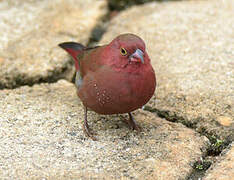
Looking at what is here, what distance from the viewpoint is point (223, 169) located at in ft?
8.98

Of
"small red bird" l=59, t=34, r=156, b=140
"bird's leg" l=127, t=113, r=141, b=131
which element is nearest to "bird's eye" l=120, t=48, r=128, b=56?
"small red bird" l=59, t=34, r=156, b=140

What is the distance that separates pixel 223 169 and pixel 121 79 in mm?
873

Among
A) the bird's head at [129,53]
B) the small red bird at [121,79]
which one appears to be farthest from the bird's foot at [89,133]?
the bird's head at [129,53]

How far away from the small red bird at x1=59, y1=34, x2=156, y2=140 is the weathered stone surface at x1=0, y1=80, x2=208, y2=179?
0.69ft

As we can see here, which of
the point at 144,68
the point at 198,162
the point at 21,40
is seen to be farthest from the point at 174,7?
the point at 198,162

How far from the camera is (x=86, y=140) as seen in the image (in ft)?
10.1

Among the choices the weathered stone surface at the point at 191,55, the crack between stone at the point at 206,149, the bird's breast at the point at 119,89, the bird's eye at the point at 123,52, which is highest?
the bird's eye at the point at 123,52

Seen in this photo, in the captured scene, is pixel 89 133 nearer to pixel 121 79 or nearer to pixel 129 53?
pixel 121 79

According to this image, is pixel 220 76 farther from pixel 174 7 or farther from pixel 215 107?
pixel 174 7

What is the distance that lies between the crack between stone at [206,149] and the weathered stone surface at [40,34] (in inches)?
40.4

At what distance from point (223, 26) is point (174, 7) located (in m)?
0.67

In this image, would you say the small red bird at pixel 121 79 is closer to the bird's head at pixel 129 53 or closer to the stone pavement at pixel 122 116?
the bird's head at pixel 129 53

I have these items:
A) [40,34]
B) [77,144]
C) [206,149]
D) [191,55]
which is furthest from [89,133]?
[40,34]

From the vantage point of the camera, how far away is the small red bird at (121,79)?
9.66ft
